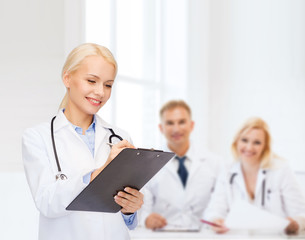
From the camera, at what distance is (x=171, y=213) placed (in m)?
4.26

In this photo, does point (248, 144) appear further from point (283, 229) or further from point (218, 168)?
point (283, 229)

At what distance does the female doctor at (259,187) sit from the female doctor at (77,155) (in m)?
2.55

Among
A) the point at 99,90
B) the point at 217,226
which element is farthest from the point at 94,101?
the point at 217,226

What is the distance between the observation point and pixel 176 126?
14.8 feet

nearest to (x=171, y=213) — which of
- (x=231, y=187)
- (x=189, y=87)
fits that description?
(x=231, y=187)

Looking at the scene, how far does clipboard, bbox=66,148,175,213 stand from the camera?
58.6 inches

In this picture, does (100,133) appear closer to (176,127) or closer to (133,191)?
(133,191)

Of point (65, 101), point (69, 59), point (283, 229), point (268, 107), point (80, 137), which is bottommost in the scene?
point (283, 229)

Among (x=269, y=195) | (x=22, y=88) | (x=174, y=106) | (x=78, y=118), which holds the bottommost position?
(x=269, y=195)

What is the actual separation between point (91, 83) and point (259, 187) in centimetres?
288

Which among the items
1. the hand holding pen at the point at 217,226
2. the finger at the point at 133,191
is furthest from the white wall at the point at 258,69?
the finger at the point at 133,191

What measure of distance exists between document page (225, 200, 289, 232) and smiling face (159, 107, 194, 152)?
69 centimetres

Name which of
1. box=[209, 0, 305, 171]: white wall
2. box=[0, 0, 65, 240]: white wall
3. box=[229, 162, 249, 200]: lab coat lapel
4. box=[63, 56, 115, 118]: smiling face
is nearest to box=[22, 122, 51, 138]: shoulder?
box=[63, 56, 115, 118]: smiling face

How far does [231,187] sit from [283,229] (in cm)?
54
